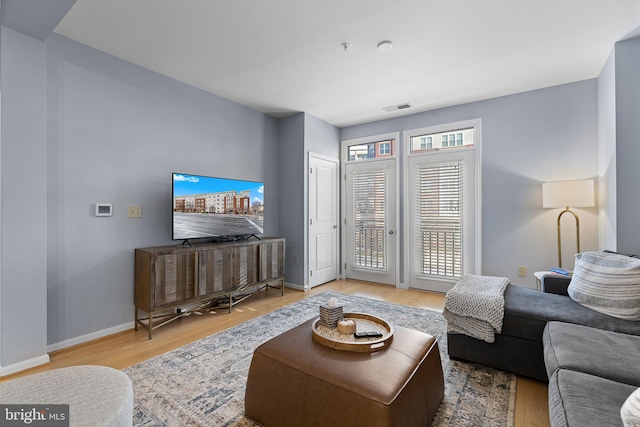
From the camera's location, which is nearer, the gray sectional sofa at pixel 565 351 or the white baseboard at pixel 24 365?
the gray sectional sofa at pixel 565 351

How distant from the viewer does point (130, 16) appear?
221 centimetres

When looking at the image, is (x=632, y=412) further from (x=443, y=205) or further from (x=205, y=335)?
(x=443, y=205)

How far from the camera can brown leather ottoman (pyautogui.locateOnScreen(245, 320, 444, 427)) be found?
1268 mm

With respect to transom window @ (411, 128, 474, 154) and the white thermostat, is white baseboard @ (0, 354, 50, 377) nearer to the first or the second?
the white thermostat

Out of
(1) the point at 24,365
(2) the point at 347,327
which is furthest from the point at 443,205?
(1) the point at 24,365

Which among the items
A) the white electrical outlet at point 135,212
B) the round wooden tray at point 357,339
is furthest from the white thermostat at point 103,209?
the round wooden tray at point 357,339

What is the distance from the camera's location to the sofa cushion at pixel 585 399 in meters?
1.02

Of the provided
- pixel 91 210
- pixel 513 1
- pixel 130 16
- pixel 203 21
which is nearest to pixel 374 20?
pixel 513 1

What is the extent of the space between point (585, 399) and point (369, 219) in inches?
146

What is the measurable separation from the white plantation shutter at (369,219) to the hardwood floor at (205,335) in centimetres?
68

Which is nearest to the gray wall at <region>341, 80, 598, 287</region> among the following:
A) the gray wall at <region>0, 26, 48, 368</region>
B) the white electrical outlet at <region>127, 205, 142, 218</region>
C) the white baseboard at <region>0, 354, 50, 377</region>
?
the white electrical outlet at <region>127, 205, 142, 218</region>

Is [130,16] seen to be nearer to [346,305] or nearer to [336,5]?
[336,5]

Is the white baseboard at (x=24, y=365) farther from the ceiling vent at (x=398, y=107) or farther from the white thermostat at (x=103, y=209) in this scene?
the ceiling vent at (x=398, y=107)

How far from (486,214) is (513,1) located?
2.45 m
